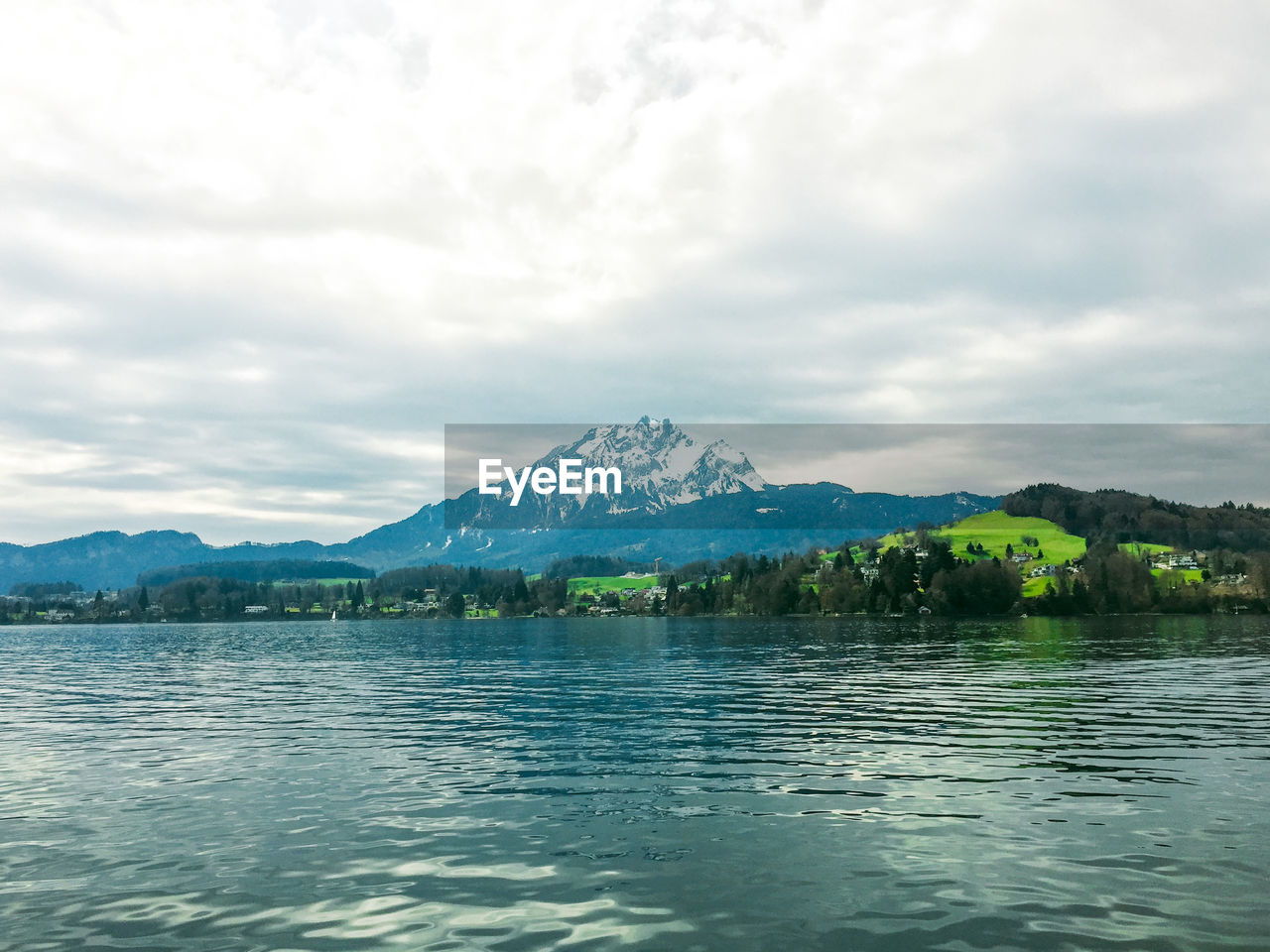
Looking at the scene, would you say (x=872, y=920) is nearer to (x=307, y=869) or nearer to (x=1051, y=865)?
(x=1051, y=865)

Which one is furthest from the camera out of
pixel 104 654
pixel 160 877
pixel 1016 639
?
pixel 104 654

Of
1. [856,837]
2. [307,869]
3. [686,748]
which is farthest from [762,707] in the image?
[307,869]

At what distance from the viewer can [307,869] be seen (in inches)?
896

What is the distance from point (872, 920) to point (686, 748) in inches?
925

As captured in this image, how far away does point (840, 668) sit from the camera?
87.9 meters

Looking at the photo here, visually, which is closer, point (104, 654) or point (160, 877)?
point (160, 877)

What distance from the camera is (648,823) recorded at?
2733 centimetres

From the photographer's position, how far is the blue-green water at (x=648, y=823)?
61.3 ft

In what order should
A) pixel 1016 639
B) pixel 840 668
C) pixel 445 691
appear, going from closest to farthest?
1. pixel 445 691
2. pixel 840 668
3. pixel 1016 639

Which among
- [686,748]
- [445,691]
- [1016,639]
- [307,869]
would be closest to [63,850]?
[307,869]

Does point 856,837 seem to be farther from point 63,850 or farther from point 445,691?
point 445,691

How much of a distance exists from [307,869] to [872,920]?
1417 centimetres

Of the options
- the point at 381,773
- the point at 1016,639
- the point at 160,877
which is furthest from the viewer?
the point at 1016,639

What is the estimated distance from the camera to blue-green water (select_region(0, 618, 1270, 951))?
1869 cm
